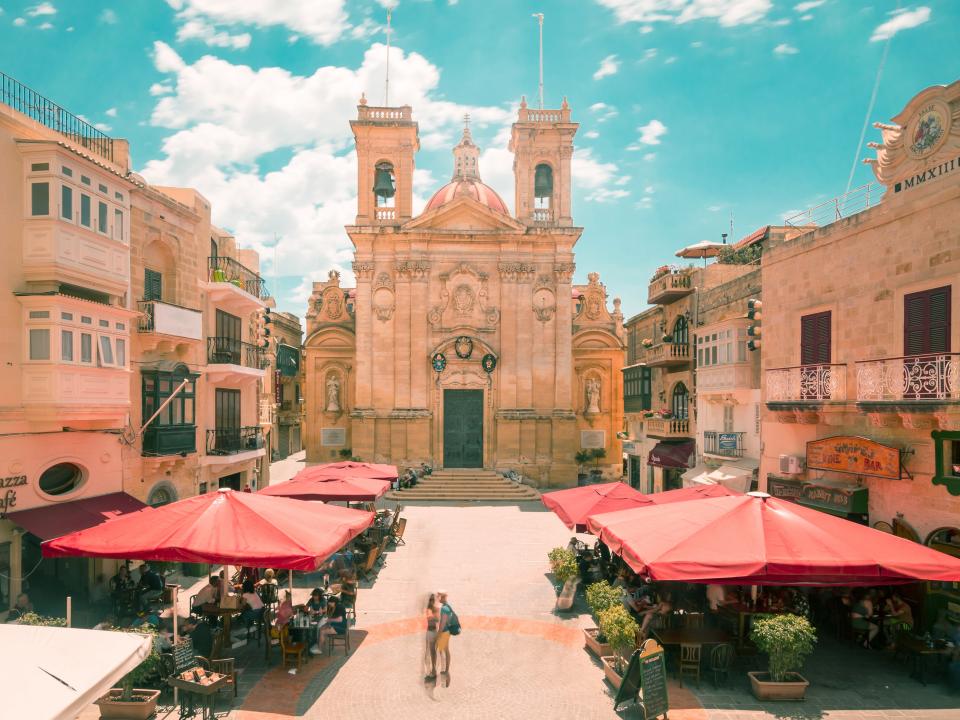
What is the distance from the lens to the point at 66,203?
14.9 meters

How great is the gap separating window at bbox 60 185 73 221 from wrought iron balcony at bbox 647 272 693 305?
21.0m

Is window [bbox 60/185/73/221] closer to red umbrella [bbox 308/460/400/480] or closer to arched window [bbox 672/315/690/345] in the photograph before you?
red umbrella [bbox 308/460/400/480]

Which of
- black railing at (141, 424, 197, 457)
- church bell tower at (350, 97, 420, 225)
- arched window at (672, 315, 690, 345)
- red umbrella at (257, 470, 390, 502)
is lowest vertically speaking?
red umbrella at (257, 470, 390, 502)

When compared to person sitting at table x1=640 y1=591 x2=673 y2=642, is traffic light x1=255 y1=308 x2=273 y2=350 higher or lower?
higher

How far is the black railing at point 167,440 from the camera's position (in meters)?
18.3

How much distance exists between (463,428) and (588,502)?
1913 centimetres

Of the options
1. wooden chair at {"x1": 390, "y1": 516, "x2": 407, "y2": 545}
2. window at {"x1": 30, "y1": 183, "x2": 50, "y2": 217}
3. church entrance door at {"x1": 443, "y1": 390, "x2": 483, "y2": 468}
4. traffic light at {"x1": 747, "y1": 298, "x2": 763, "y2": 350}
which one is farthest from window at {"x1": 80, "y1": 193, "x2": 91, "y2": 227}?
church entrance door at {"x1": 443, "y1": 390, "x2": 483, "y2": 468}

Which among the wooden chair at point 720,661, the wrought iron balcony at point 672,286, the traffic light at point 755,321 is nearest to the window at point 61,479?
A: the wooden chair at point 720,661

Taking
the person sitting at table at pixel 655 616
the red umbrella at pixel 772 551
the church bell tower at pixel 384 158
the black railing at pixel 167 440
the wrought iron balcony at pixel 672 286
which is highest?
the church bell tower at pixel 384 158

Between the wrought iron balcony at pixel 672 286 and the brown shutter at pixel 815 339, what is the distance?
9004 millimetres

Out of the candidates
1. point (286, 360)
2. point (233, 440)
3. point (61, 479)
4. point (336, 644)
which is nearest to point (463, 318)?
point (286, 360)

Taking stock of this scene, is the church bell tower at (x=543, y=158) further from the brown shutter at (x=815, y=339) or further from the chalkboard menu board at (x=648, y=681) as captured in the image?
the chalkboard menu board at (x=648, y=681)

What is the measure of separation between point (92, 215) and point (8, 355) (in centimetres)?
393

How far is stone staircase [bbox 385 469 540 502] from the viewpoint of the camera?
32.0 m
